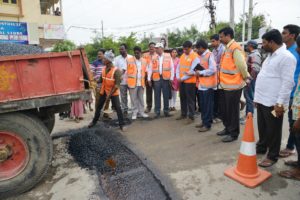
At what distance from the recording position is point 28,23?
18.4 m

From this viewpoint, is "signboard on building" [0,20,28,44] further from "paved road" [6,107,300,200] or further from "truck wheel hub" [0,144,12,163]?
"truck wheel hub" [0,144,12,163]

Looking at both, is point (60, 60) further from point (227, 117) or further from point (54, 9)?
point (54, 9)

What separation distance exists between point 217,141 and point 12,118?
3243mm

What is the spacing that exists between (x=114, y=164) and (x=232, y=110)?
2182 mm

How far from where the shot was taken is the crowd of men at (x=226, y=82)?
10.1 feet

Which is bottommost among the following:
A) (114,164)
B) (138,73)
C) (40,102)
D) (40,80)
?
(114,164)

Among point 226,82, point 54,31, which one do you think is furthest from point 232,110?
point 54,31

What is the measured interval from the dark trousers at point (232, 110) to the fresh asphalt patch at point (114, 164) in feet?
5.78

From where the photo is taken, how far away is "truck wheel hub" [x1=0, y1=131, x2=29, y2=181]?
294 centimetres

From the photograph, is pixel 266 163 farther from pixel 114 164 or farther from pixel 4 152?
pixel 4 152

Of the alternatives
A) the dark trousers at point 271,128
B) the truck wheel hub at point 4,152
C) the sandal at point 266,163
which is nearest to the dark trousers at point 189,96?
the dark trousers at point 271,128

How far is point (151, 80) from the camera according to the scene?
6.39 m

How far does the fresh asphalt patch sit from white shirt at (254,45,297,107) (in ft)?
5.94

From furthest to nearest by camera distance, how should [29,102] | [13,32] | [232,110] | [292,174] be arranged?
[13,32] → [232,110] → [292,174] → [29,102]
